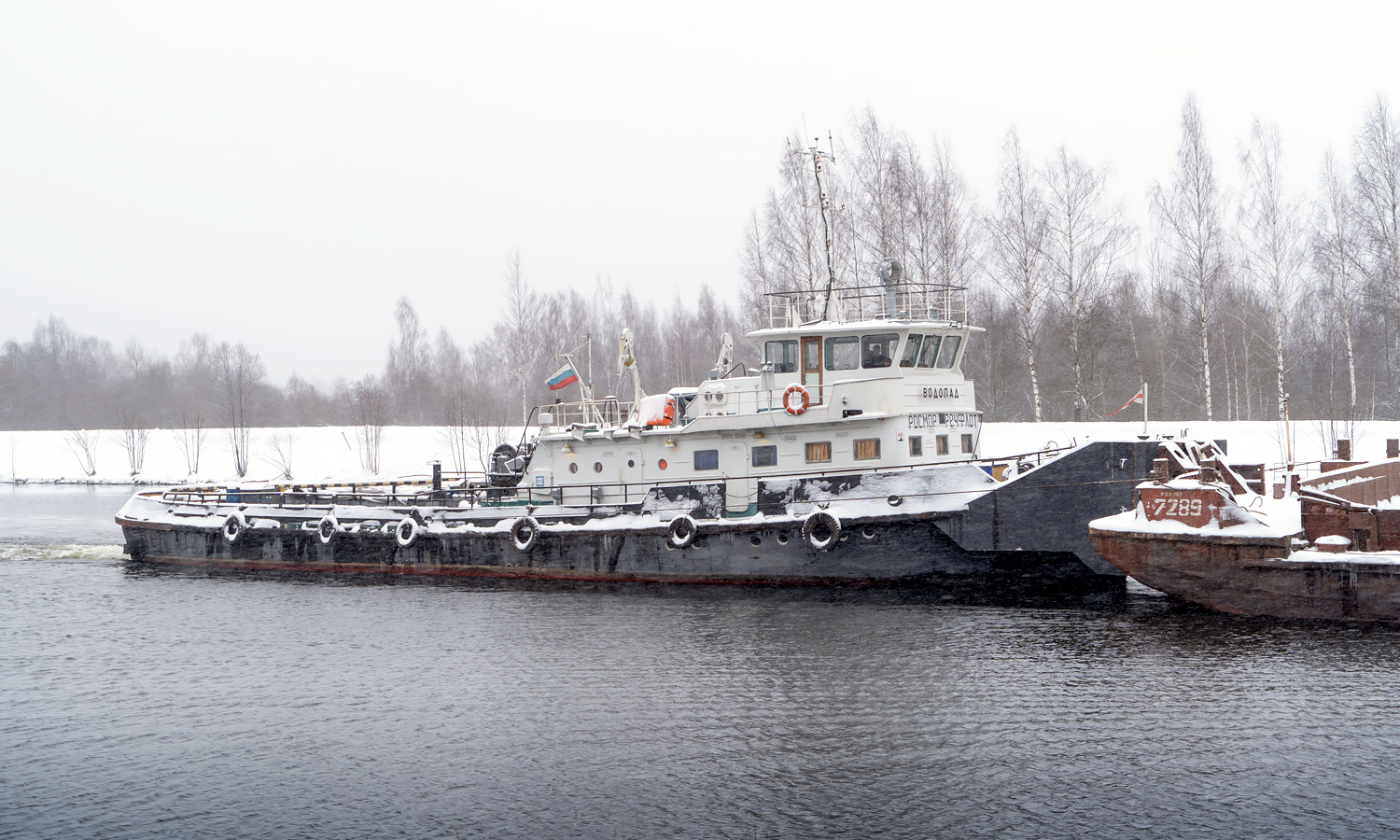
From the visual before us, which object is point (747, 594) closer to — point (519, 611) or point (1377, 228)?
point (519, 611)

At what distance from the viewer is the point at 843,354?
16.3 metres

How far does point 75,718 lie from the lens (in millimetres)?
11031

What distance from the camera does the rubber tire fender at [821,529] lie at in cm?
1517

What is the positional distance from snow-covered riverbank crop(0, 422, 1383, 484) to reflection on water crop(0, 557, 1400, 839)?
16.2 m

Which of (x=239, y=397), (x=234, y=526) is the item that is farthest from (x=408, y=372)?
(x=234, y=526)

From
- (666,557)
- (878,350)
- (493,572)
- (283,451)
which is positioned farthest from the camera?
(283,451)

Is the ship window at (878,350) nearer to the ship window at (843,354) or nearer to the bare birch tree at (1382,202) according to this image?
the ship window at (843,354)

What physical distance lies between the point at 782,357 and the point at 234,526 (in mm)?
12525

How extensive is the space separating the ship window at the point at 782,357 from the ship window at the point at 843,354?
588 mm

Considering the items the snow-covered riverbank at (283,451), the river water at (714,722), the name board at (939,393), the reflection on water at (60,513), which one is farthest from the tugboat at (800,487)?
the snow-covered riverbank at (283,451)

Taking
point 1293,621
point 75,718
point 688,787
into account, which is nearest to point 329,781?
point 688,787

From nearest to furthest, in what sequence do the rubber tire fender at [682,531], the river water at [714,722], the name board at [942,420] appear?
the river water at [714,722] → the name board at [942,420] → the rubber tire fender at [682,531]

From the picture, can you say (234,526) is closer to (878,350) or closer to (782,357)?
(782,357)

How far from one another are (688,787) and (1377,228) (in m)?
31.3
